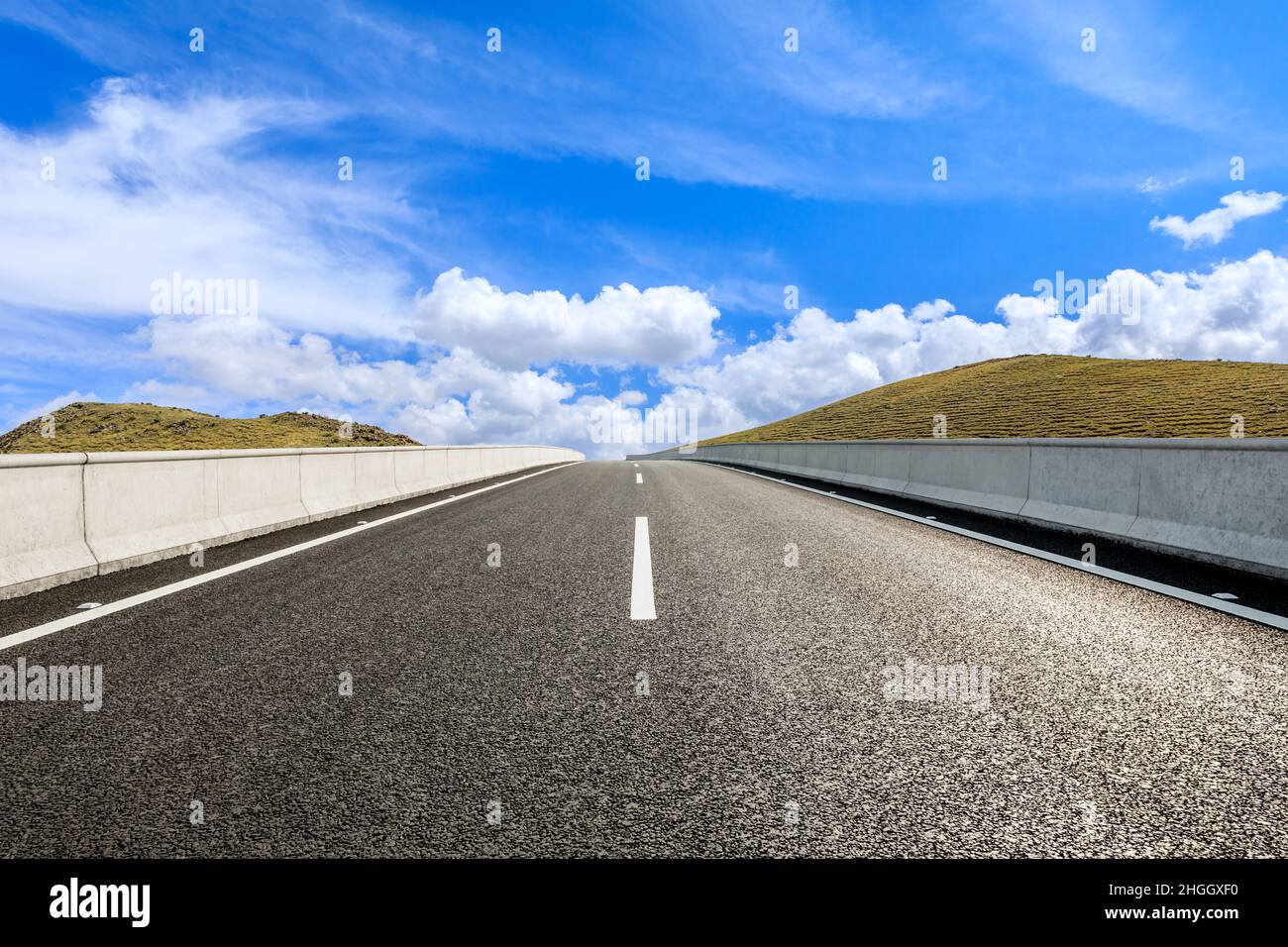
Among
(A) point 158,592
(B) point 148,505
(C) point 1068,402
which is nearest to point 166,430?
(B) point 148,505

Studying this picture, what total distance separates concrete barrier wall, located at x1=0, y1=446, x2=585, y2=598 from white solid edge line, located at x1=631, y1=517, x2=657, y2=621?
4513 millimetres

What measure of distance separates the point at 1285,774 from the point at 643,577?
168 inches

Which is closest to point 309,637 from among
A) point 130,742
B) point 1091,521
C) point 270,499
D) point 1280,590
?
point 130,742

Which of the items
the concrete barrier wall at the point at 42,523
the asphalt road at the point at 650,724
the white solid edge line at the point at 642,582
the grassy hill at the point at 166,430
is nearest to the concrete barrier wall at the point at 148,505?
the concrete barrier wall at the point at 42,523

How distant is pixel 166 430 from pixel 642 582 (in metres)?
59.4

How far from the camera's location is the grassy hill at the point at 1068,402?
46500 millimetres

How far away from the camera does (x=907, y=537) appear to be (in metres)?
8.60

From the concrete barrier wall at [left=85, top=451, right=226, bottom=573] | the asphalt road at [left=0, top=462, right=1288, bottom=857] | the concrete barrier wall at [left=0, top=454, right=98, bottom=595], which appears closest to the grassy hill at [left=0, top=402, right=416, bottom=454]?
the concrete barrier wall at [left=85, top=451, right=226, bottom=573]

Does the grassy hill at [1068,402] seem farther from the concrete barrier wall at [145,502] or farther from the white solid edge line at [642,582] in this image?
the concrete barrier wall at [145,502]

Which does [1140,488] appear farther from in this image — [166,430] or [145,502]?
[166,430]

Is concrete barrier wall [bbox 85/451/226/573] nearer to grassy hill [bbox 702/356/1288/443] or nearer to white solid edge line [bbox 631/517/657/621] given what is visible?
white solid edge line [bbox 631/517/657/621]

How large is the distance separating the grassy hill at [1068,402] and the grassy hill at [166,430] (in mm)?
38578

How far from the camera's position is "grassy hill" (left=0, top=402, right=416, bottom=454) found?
49375 mm
